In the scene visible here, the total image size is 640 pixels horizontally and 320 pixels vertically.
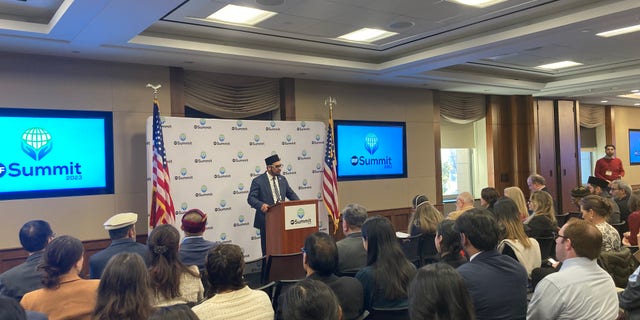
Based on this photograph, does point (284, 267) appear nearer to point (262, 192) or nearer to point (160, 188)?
point (262, 192)

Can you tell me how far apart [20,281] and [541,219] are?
4161mm

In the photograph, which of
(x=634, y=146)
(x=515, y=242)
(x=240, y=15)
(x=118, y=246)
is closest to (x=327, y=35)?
(x=240, y=15)

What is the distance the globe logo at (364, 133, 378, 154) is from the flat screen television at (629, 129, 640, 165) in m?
9.93

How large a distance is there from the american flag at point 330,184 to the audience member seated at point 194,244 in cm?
417

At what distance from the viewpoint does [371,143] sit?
8844 mm

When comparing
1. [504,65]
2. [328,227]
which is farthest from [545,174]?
[328,227]

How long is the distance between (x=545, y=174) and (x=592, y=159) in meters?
4.03

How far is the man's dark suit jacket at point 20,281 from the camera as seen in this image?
2.89m

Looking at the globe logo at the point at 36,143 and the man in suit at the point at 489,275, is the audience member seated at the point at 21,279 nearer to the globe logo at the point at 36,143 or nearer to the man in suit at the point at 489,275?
the man in suit at the point at 489,275

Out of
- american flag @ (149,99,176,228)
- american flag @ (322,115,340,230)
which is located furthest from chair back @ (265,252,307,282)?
american flag @ (322,115,340,230)

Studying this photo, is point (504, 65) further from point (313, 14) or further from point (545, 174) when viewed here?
point (313, 14)

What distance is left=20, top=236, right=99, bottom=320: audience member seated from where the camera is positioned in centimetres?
241

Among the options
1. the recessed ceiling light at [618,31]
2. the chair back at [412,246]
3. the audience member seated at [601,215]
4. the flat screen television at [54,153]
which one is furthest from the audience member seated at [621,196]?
the flat screen television at [54,153]

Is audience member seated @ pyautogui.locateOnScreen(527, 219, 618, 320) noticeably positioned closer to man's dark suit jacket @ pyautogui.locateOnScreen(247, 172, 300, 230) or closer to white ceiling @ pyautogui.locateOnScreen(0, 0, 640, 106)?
white ceiling @ pyautogui.locateOnScreen(0, 0, 640, 106)
